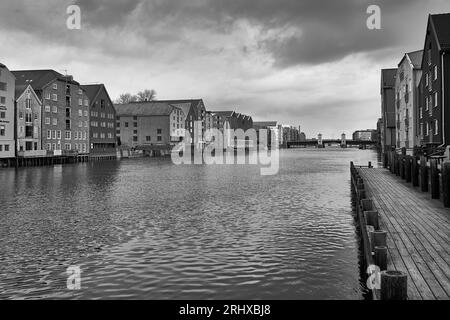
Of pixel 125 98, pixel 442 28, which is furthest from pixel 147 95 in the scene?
pixel 442 28

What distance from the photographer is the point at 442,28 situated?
158 feet

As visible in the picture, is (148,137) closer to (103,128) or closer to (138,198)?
(103,128)

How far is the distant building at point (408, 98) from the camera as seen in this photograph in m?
62.8

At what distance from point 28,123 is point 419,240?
8816 centimetres

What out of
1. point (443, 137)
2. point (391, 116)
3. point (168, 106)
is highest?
point (168, 106)

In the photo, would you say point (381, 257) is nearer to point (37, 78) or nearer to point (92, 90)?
point (37, 78)

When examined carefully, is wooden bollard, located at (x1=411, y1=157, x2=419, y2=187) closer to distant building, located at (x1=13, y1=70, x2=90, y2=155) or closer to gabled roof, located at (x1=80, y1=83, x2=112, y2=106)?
distant building, located at (x1=13, y1=70, x2=90, y2=155)

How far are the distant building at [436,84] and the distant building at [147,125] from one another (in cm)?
10991

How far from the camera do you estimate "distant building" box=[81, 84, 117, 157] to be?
383ft

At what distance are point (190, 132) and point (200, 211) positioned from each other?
152595mm

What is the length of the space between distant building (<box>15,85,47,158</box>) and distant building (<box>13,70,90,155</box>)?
214cm

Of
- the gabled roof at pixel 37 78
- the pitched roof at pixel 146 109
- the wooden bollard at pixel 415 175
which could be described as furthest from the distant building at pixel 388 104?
the pitched roof at pixel 146 109
